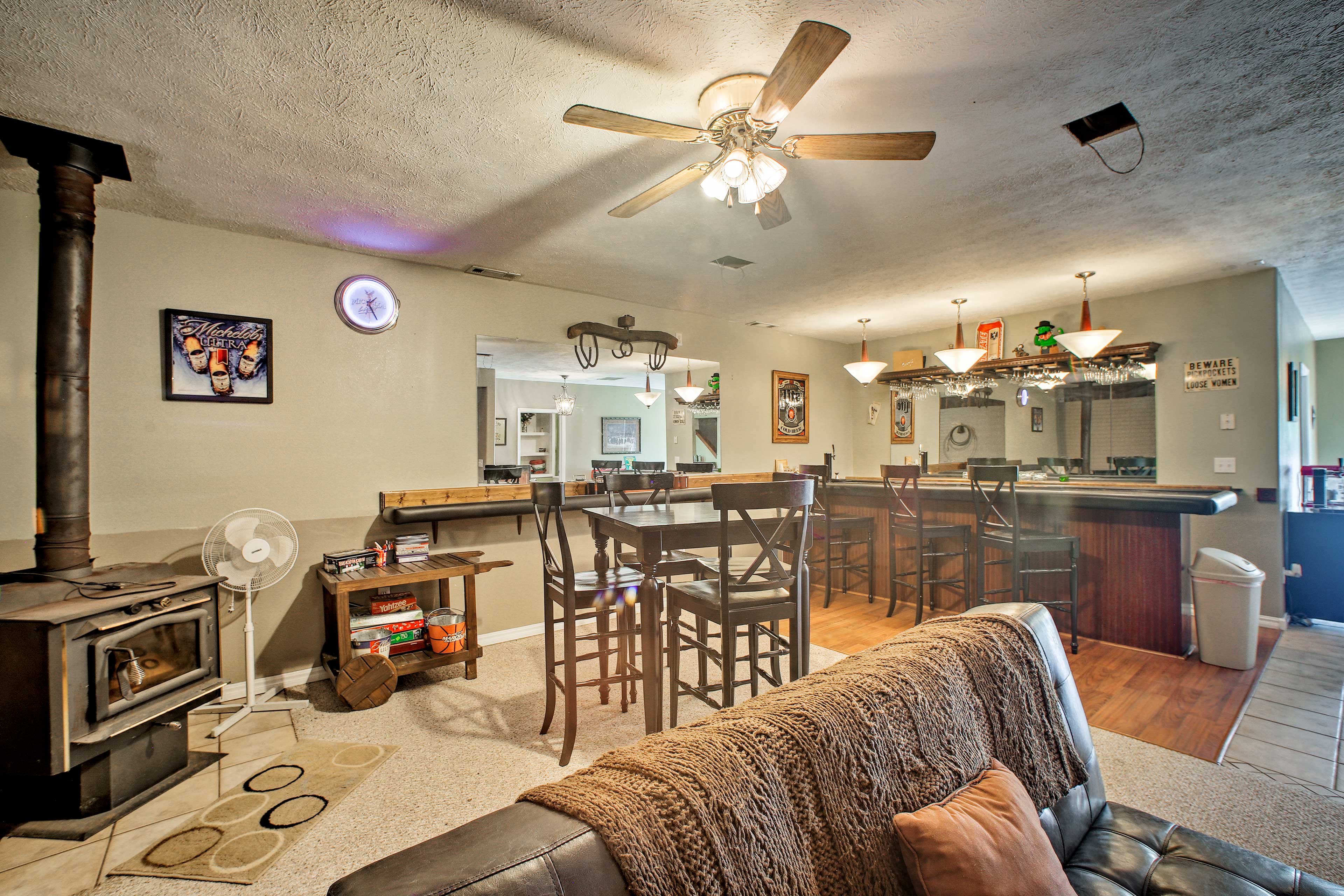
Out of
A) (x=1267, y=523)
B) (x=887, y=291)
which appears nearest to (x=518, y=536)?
(x=887, y=291)

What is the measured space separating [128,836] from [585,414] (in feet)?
26.1

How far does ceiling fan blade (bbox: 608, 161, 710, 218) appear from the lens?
2045mm

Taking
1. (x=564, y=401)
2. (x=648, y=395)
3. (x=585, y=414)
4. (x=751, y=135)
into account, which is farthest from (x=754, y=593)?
(x=585, y=414)

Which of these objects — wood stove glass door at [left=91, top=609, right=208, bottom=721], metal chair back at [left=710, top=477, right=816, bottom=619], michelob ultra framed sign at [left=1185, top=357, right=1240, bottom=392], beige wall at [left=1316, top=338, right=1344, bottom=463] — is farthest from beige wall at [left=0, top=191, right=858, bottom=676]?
beige wall at [left=1316, top=338, right=1344, bottom=463]

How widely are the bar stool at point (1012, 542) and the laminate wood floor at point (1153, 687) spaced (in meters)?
0.32

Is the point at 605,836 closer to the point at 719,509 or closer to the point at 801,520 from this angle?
the point at 719,509

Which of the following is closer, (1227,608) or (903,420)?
(1227,608)

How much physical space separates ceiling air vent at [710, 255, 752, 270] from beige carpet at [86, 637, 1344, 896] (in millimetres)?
2614

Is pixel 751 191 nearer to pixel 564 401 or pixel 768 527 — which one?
pixel 768 527

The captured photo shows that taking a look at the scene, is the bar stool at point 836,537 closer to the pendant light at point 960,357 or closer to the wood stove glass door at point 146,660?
the pendant light at point 960,357

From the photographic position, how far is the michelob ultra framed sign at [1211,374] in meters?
4.25

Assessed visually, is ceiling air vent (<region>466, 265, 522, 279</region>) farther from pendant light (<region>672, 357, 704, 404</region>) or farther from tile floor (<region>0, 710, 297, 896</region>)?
tile floor (<region>0, 710, 297, 896</region>)

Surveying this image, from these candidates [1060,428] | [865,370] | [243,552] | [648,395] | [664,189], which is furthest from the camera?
[648,395]

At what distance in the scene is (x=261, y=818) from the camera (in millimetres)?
2070
